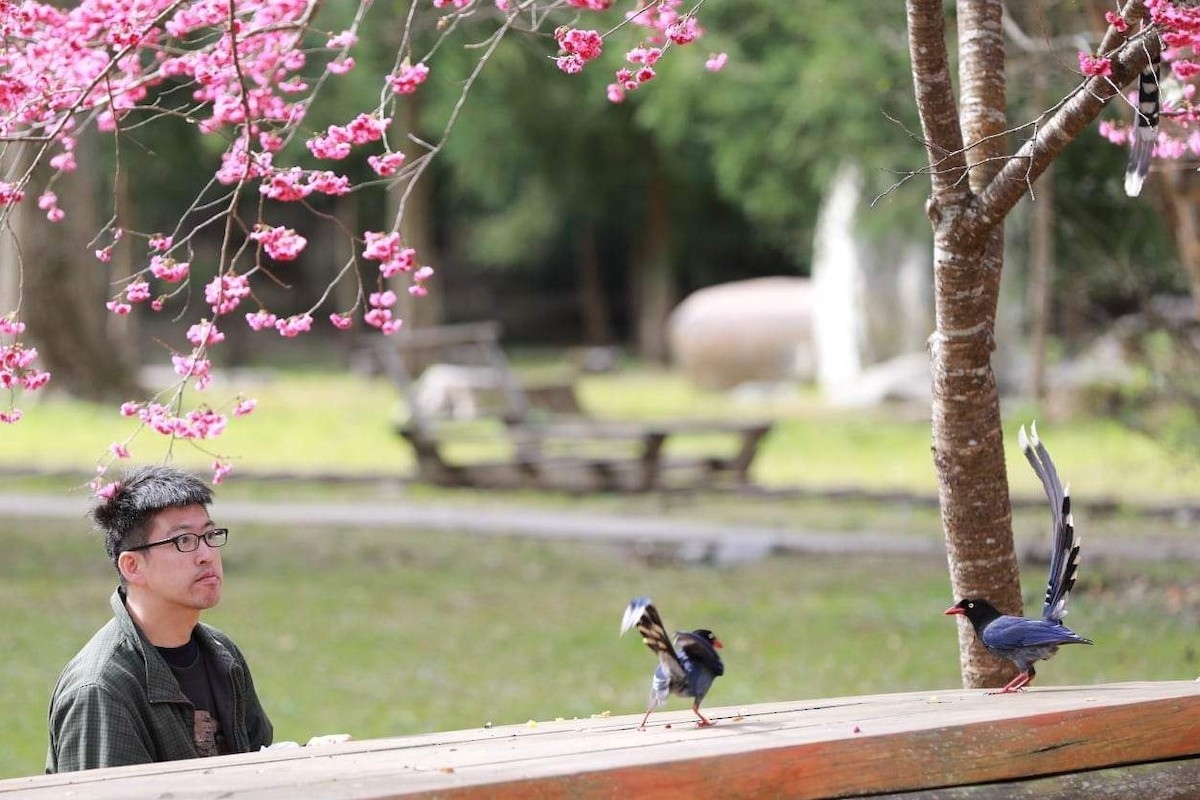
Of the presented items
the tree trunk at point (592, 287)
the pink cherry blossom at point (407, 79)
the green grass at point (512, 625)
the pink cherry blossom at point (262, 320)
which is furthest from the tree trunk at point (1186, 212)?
the tree trunk at point (592, 287)

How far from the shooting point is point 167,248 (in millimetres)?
4645

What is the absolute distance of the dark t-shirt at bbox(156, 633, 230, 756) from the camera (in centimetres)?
391

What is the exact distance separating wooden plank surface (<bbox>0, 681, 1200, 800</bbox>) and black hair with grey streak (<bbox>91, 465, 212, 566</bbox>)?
2.21 ft

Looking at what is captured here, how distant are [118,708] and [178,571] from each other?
1.16ft

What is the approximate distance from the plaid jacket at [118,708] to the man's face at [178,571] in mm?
109

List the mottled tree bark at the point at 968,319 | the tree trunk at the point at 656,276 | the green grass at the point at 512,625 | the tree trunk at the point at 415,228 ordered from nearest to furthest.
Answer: the mottled tree bark at the point at 968,319 < the green grass at the point at 512,625 < the tree trunk at the point at 415,228 < the tree trunk at the point at 656,276

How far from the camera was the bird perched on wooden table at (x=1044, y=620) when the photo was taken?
4.00 meters

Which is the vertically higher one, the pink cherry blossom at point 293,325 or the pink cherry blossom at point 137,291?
the pink cherry blossom at point 137,291

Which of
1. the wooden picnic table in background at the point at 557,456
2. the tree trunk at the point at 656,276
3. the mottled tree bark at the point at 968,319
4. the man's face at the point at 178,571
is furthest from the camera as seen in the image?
the tree trunk at the point at 656,276

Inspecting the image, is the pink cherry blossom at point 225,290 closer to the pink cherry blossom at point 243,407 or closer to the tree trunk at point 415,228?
the pink cherry blossom at point 243,407

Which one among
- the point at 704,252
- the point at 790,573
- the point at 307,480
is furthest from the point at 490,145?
the point at 790,573

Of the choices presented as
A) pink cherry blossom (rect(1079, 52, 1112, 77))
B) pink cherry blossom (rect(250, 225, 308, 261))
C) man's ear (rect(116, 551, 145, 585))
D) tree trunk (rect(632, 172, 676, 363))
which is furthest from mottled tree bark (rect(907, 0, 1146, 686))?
tree trunk (rect(632, 172, 676, 363))

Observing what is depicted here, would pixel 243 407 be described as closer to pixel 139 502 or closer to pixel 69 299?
pixel 139 502

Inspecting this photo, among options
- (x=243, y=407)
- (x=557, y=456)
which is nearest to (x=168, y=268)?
(x=243, y=407)
